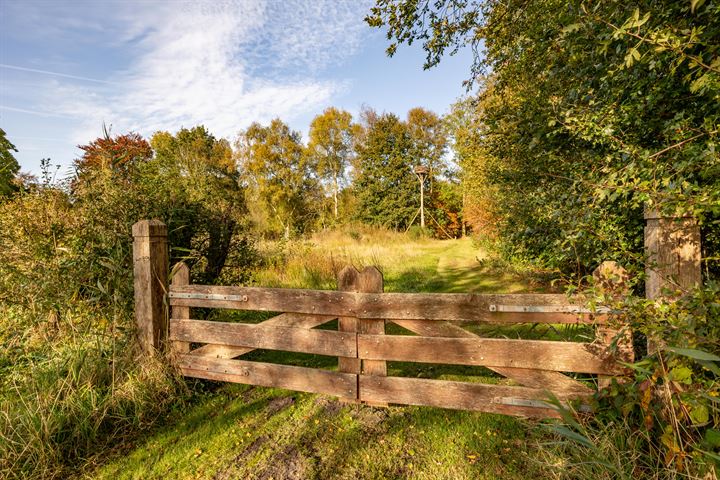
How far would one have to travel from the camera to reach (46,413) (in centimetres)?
279

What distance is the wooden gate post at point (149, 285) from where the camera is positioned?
365 centimetres

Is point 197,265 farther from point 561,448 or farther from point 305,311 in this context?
point 561,448

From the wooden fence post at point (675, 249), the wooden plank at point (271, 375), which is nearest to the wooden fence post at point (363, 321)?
the wooden plank at point (271, 375)

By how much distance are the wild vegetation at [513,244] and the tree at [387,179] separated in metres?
25.4

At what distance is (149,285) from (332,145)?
1282 inches

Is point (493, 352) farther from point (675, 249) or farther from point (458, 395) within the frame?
point (675, 249)

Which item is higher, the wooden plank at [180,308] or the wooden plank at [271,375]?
the wooden plank at [180,308]

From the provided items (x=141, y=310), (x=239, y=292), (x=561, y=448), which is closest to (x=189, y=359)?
(x=141, y=310)

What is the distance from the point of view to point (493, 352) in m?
2.78

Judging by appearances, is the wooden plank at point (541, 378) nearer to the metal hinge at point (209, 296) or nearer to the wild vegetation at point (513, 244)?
the wild vegetation at point (513, 244)

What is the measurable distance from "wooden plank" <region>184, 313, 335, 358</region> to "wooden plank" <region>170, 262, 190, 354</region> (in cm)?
14

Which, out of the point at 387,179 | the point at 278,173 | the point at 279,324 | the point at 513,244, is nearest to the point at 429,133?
the point at 387,179

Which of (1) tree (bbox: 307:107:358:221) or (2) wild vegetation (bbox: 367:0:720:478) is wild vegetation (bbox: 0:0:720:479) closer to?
(2) wild vegetation (bbox: 367:0:720:478)

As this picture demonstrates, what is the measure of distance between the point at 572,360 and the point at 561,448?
61cm
